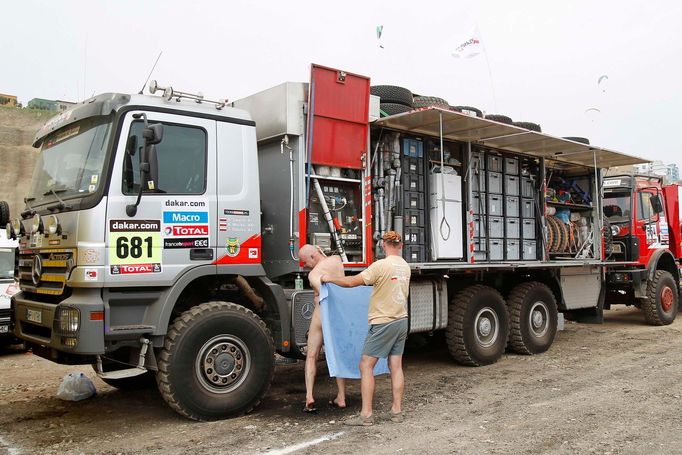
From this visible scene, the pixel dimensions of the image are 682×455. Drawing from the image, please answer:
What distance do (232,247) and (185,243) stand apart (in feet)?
1.59

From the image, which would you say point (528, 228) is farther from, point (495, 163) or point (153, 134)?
point (153, 134)

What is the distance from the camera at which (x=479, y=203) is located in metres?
8.66

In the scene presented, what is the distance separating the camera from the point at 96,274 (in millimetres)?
5043

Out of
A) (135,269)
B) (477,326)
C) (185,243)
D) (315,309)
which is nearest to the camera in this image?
(135,269)

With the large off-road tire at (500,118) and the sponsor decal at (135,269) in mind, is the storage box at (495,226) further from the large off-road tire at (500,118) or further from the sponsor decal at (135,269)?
the sponsor decal at (135,269)

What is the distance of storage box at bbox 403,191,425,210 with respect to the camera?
768 cm

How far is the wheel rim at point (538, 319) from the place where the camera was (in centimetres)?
914

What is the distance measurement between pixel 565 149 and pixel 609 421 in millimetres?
5099

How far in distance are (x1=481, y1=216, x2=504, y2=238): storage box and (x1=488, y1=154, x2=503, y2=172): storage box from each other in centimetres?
73

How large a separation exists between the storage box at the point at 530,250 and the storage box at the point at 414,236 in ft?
7.68

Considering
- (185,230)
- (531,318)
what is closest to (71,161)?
(185,230)

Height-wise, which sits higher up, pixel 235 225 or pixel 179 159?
pixel 179 159

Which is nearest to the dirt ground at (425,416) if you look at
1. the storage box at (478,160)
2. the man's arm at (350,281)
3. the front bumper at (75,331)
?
the front bumper at (75,331)

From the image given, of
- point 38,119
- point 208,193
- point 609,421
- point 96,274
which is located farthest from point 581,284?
point 38,119
